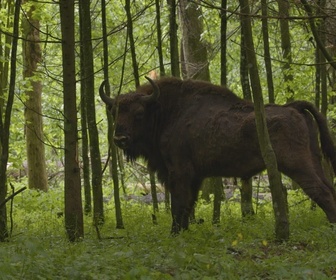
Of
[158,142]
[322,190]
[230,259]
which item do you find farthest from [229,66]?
[230,259]

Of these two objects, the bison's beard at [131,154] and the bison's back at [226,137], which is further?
the bison's beard at [131,154]

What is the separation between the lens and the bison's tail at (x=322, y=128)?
31.2 feet

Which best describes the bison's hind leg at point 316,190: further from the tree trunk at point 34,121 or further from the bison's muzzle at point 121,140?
the tree trunk at point 34,121

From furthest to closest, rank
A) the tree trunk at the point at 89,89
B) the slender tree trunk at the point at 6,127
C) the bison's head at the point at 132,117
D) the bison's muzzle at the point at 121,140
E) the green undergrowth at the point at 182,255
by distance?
the bison's head at the point at 132,117 → the bison's muzzle at the point at 121,140 → the tree trunk at the point at 89,89 → the slender tree trunk at the point at 6,127 → the green undergrowth at the point at 182,255

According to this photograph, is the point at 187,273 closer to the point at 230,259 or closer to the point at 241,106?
the point at 230,259

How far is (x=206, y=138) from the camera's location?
388 inches

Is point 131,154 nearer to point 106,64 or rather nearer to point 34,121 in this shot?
point 106,64

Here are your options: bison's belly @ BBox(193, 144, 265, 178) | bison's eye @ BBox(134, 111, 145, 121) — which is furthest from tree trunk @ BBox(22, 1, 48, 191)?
bison's belly @ BBox(193, 144, 265, 178)

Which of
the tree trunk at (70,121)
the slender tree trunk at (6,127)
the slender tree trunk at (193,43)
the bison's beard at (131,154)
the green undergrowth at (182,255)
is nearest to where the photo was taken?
the green undergrowth at (182,255)

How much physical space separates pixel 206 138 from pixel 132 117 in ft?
4.61

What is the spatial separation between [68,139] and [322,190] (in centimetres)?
373

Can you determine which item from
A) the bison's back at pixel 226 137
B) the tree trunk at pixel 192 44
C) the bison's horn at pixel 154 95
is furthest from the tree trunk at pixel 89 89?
the tree trunk at pixel 192 44

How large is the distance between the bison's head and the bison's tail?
2.44 meters

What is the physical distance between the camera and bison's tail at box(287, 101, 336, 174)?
9.51 m
